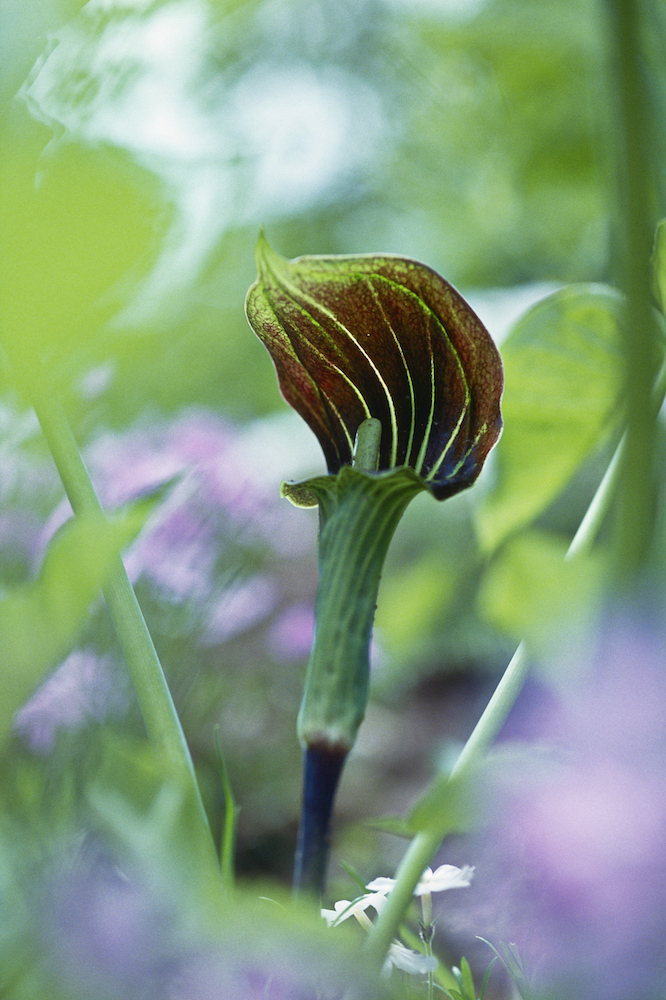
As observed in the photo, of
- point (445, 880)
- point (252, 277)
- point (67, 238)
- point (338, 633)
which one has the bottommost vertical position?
point (252, 277)

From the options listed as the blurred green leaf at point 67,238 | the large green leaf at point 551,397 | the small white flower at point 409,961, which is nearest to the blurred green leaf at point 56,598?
the blurred green leaf at point 67,238

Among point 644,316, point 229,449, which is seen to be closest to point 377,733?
point 229,449

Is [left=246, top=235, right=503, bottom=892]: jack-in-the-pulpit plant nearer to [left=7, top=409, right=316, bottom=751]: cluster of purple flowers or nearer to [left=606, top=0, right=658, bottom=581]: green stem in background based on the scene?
[left=606, top=0, right=658, bottom=581]: green stem in background

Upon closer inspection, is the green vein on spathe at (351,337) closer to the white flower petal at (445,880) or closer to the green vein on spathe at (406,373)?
the green vein on spathe at (406,373)

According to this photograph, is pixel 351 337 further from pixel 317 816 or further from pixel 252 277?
pixel 252 277

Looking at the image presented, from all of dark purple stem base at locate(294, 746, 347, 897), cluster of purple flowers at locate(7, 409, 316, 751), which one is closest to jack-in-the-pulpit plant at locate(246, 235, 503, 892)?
dark purple stem base at locate(294, 746, 347, 897)

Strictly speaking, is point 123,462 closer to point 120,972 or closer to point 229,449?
point 229,449

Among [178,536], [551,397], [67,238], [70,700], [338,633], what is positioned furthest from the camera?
[178,536]

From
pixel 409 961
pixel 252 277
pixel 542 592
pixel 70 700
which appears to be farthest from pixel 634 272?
pixel 252 277
